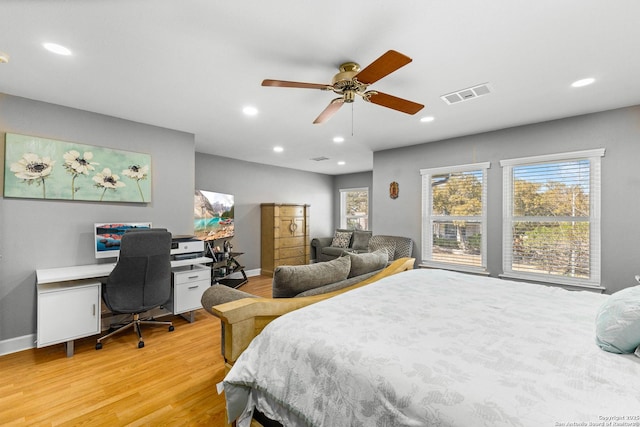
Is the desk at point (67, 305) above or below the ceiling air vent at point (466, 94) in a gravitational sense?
below

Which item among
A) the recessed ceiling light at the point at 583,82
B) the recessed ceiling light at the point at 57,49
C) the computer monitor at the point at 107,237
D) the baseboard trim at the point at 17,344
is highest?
the recessed ceiling light at the point at 583,82

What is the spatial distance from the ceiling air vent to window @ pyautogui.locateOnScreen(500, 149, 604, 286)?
1419mm

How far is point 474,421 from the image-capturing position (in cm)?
81

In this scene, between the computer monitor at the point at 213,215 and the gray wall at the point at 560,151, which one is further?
the computer monitor at the point at 213,215

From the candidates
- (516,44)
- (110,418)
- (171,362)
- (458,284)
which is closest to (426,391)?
(458,284)

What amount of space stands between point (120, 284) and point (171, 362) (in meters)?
0.91

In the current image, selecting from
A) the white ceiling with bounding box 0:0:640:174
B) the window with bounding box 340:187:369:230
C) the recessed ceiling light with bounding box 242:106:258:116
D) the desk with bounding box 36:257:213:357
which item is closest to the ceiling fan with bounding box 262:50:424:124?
the white ceiling with bounding box 0:0:640:174

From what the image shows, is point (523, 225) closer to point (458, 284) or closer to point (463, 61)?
point (458, 284)

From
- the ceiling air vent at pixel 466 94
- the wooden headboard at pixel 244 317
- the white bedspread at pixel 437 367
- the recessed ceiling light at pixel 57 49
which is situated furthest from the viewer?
the ceiling air vent at pixel 466 94

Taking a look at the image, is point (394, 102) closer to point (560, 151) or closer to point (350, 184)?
point (560, 151)

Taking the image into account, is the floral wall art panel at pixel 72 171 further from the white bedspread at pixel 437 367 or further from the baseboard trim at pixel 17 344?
the white bedspread at pixel 437 367

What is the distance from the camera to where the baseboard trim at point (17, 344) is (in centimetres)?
264

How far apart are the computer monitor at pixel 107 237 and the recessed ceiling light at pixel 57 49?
181 cm

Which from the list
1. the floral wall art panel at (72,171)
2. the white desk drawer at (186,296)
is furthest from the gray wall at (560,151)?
the floral wall art panel at (72,171)
